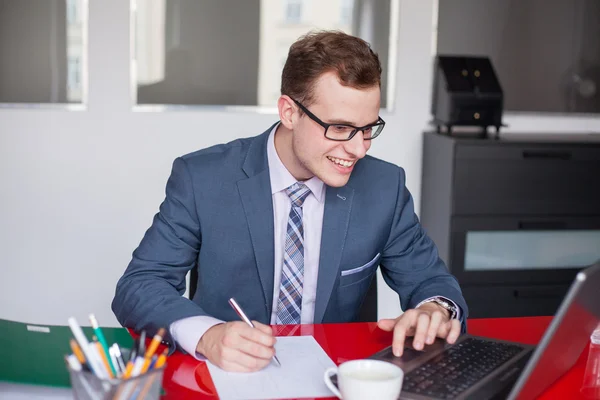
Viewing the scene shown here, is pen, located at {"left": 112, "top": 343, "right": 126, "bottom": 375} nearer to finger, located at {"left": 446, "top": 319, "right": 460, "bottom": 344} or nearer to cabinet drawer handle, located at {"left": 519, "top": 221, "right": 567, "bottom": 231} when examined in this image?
finger, located at {"left": 446, "top": 319, "right": 460, "bottom": 344}

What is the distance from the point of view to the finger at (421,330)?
144 cm

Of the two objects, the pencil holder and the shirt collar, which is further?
the shirt collar

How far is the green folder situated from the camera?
1252 mm

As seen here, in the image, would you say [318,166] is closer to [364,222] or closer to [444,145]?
[364,222]

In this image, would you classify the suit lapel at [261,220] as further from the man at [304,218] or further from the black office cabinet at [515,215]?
the black office cabinet at [515,215]

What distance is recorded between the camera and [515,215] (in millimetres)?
3367

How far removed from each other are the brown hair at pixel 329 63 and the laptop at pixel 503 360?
2.09 feet

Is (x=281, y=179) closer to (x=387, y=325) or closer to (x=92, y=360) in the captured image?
(x=387, y=325)

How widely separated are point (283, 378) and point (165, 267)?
53 cm

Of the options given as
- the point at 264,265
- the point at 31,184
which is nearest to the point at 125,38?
the point at 31,184

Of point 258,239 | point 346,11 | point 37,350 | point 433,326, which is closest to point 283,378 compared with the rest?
point 433,326

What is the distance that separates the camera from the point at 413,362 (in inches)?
53.1

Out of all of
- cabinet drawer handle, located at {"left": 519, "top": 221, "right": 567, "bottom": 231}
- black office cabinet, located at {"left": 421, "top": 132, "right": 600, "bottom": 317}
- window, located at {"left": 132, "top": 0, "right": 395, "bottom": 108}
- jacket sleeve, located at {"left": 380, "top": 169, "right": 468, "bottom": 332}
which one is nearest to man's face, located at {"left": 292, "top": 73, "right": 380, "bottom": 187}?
jacket sleeve, located at {"left": 380, "top": 169, "right": 468, "bottom": 332}

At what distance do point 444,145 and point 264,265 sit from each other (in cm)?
171
